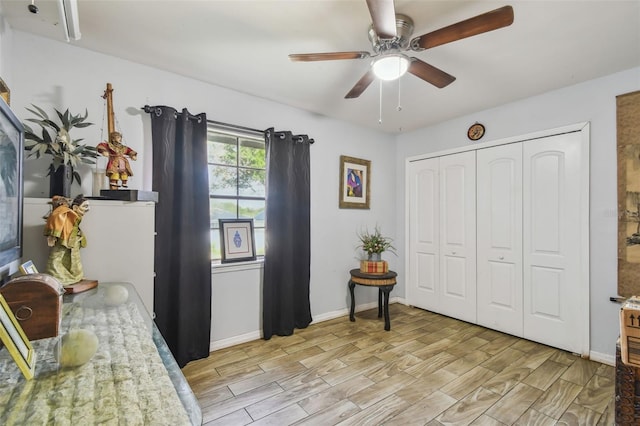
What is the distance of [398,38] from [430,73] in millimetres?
341

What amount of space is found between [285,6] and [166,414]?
1939mm

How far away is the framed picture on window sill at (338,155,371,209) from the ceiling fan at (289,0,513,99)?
1517mm

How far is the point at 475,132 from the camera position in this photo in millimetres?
3381

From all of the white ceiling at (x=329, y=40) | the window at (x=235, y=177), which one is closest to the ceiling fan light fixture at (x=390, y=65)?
the white ceiling at (x=329, y=40)

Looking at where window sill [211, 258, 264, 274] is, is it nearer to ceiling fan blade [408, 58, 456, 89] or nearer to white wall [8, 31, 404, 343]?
white wall [8, 31, 404, 343]

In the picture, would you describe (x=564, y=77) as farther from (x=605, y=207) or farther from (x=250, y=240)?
(x=250, y=240)

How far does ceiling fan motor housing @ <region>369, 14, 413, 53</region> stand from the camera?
1732 mm

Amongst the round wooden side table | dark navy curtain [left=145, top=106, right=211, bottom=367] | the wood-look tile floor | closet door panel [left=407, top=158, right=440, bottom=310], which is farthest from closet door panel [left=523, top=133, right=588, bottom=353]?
dark navy curtain [left=145, top=106, right=211, bottom=367]

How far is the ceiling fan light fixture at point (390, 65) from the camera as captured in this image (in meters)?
1.79

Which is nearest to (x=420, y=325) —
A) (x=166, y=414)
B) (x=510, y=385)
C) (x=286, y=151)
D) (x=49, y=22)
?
(x=510, y=385)

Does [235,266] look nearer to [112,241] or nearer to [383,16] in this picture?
[112,241]

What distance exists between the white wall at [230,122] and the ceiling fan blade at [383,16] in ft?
5.93

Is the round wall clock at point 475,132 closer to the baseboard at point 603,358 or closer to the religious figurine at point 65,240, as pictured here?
the baseboard at point 603,358

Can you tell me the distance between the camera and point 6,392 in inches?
24.7
